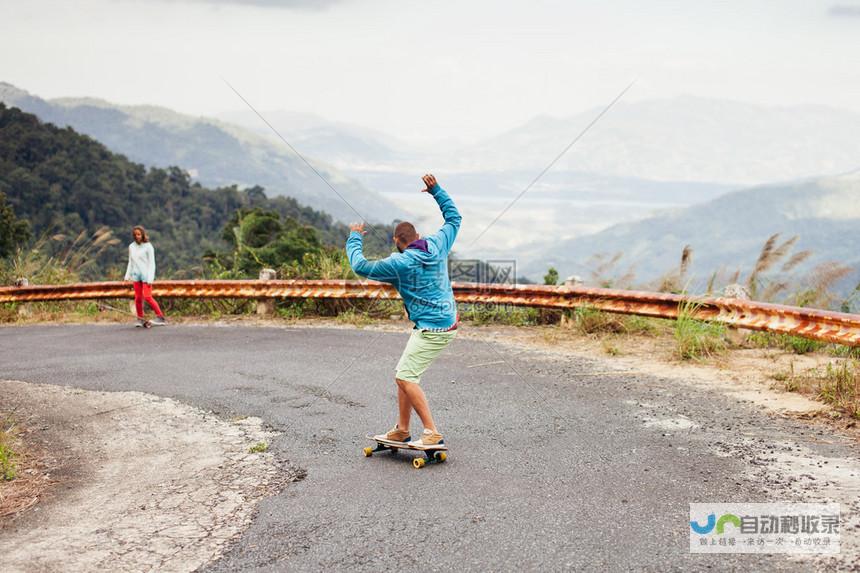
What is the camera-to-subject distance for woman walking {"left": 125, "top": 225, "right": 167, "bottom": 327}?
1442 cm

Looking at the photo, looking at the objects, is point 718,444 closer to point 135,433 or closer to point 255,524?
point 255,524

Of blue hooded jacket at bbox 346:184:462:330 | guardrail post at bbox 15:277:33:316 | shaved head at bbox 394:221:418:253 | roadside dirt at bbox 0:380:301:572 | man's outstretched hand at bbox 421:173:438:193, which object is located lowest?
roadside dirt at bbox 0:380:301:572

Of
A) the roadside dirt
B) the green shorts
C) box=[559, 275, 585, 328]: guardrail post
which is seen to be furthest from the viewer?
box=[559, 275, 585, 328]: guardrail post

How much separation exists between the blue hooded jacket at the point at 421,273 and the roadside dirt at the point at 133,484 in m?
1.55

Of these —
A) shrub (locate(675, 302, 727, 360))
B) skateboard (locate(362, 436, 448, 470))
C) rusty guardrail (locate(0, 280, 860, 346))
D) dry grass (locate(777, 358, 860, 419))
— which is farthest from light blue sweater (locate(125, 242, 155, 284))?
dry grass (locate(777, 358, 860, 419))

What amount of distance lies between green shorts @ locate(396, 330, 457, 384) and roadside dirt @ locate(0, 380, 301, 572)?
3.69 ft

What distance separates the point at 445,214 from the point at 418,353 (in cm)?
117

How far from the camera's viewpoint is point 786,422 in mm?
7332

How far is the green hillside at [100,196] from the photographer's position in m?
64.1

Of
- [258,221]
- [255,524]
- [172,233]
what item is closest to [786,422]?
[255,524]

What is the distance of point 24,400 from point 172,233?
6042cm

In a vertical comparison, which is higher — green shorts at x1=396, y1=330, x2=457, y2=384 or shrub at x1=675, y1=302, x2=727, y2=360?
green shorts at x1=396, y1=330, x2=457, y2=384

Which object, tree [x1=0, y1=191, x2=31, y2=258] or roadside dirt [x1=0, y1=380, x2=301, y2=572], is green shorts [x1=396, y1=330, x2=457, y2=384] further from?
tree [x1=0, y1=191, x2=31, y2=258]

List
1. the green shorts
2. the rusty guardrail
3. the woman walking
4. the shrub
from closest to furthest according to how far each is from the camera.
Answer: the green shorts → the rusty guardrail → the shrub → the woman walking
